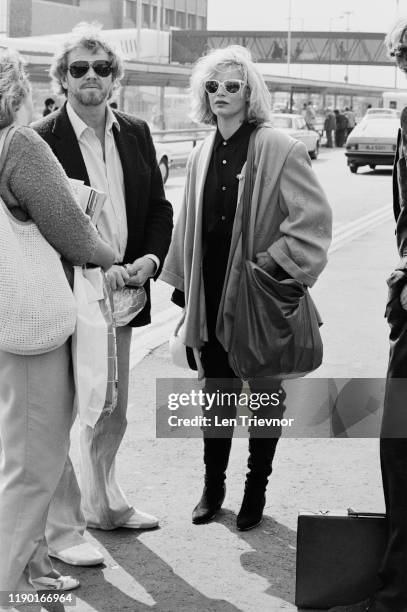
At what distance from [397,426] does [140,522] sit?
1.36m

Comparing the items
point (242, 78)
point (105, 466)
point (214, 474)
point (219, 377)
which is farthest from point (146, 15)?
point (105, 466)

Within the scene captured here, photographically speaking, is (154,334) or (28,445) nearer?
(28,445)

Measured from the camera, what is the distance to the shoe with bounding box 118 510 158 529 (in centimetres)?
404

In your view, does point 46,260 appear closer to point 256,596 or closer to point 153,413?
point 256,596

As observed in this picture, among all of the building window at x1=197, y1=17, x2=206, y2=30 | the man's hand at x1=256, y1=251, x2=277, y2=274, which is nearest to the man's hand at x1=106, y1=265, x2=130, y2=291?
the man's hand at x1=256, y1=251, x2=277, y2=274

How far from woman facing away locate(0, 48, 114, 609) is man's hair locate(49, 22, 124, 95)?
31.4 inches

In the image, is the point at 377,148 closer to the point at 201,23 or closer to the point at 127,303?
the point at 127,303

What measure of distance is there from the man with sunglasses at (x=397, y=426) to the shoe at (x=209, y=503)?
1.14m

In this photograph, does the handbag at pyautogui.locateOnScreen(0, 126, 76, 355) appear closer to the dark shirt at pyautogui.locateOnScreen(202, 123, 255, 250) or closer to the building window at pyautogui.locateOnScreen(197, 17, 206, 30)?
the dark shirt at pyautogui.locateOnScreen(202, 123, 255, 250)

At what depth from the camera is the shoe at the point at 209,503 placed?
414 cm

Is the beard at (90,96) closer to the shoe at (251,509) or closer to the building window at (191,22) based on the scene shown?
the shoe at (251,509)

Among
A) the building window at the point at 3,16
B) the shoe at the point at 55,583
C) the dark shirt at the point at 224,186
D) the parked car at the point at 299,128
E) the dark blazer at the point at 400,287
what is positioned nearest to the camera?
the dark blazer at the point at 400,287

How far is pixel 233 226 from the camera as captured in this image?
405cm

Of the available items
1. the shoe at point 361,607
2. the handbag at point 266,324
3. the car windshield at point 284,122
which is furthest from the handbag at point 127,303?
the car windshield at point 284,122
